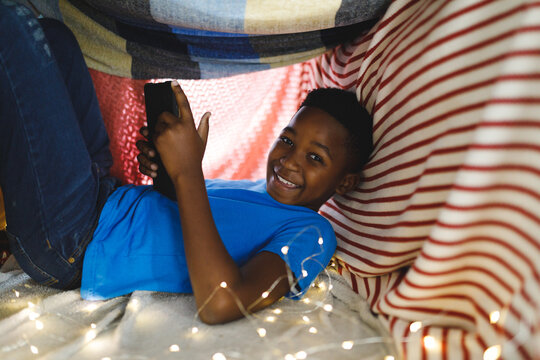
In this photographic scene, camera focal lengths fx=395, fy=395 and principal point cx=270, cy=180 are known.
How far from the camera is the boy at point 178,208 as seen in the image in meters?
0.69

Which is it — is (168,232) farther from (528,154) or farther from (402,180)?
(528,154)

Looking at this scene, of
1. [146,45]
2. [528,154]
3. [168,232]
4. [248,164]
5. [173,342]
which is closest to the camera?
[528,154]

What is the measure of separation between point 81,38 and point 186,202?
1.92 feet

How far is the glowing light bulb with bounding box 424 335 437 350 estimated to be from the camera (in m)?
0.59

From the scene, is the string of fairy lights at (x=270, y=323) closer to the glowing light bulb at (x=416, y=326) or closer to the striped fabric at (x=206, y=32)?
the glowing light bulb at (x=416, y=326)

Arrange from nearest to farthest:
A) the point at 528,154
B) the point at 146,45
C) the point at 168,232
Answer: the point at 528,154 < the point at 168,232 < the point at 146,45

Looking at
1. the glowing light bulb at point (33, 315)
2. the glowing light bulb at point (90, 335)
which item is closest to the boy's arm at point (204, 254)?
the glowing light bulb at point (90, 335)

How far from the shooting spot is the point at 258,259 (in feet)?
2.40

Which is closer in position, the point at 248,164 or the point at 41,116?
the point at 41,116

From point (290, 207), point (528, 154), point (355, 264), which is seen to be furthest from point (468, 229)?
point (290, 207)

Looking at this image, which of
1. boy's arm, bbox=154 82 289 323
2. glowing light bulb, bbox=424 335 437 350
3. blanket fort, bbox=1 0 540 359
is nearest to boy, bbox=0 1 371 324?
boy's arm, bbox=154 82 289 323

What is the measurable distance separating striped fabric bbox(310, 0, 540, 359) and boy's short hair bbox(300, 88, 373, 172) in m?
0.05

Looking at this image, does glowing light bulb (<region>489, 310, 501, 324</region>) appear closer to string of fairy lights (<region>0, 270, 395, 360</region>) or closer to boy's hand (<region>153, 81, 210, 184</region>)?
string of fairy lights (<region>0, 270, 395, 360</region>)

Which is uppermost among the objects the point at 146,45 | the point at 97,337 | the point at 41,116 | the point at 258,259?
the point at 146,45
